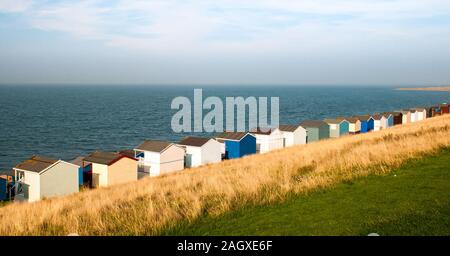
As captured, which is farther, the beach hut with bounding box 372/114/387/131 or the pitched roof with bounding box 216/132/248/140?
the beach hut with bounding box 372/114/387/131

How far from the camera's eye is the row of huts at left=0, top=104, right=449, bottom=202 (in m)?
24.2

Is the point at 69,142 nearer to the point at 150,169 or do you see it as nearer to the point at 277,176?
the point at 150,169

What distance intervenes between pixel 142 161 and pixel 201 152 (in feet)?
14.5

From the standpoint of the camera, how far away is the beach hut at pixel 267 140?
3709 cm

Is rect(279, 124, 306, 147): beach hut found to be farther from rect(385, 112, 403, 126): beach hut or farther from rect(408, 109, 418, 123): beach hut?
rect(408, 109, 418, 123): beach hut

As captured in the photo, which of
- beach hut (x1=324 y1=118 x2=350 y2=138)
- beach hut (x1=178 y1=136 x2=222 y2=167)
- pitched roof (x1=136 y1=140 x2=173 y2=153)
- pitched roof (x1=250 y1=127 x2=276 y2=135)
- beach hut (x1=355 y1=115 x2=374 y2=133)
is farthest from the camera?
beach hut (x1=355 y1=115 x2=374 y2=133)

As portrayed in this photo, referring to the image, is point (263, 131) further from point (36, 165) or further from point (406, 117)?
point (406, 117)

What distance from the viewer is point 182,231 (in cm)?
812

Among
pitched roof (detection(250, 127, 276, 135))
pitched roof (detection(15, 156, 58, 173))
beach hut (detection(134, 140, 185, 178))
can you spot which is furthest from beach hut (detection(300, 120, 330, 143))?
pitched roof (detection(15, 156, 58, 173))

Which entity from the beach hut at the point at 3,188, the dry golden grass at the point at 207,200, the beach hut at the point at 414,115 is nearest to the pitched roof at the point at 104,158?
the beach hut at the point at 3,188

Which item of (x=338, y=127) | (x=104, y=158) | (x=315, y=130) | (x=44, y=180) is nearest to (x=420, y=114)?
(x=338, y=127)

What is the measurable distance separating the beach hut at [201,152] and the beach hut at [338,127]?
53.8ft

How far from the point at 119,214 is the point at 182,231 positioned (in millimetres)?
2867

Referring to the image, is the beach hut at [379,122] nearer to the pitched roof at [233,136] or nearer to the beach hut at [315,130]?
the beach hut at [315,130]
